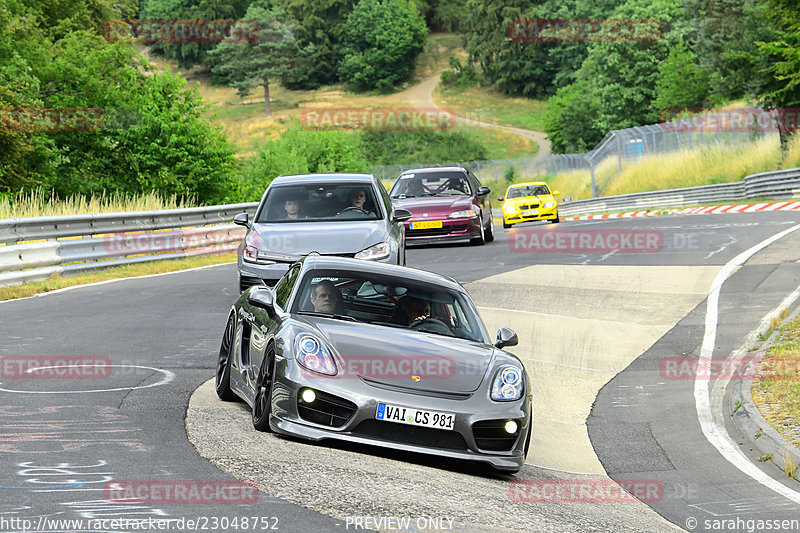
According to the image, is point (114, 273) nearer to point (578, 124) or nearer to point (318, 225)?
point (318, 225)

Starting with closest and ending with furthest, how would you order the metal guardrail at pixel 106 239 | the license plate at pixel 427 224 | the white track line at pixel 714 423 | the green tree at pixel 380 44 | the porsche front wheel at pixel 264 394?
the porsche front wheel at pixel 264 394, the white track line at pixel 714 423, the metal guardrail at pixel 106 239, the license plate at pixel 427 224, the green tree at pixel 380 44

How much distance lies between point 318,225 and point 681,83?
3137 inches

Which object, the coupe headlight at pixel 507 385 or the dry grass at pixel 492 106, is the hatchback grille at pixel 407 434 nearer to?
the coupe headlight at pixel 507 385

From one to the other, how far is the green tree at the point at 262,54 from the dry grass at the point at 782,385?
5335 inches

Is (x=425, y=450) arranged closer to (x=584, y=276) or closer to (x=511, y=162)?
(x=584, y=276)

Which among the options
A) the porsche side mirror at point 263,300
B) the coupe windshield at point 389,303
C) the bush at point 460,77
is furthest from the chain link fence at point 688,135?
the bush at point 460,77

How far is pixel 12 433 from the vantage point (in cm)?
760

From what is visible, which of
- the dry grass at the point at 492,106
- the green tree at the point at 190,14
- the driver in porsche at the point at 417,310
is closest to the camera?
the driver in porsche at the point at 417,310

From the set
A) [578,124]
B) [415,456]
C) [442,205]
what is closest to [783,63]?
[442,205]

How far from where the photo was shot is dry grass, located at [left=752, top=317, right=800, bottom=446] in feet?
32.2

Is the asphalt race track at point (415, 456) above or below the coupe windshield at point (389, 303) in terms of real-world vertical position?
below

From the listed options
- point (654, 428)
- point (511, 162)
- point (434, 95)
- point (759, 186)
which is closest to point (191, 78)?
point (434, 95)

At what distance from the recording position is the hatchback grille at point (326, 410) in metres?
7.59

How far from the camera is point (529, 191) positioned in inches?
1553
